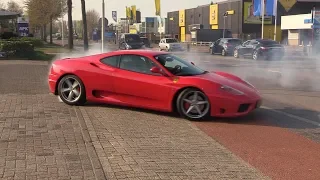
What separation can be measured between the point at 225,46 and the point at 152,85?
85.5 feet

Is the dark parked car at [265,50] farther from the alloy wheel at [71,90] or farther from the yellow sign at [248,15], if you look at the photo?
the yellow sign at [248,15]

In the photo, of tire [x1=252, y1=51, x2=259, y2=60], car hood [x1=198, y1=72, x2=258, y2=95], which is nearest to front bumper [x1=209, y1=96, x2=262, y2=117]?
car hood [x1=198, y1=72, x2=258, y2=95]

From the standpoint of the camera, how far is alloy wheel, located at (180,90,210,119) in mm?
7629

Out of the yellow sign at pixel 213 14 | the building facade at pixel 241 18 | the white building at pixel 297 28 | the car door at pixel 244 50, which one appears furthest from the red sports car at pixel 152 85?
the yellow sign at pixel 213 14

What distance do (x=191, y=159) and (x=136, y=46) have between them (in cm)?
3043

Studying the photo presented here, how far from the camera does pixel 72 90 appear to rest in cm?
877

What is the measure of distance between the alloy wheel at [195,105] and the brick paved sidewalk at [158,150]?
220mm

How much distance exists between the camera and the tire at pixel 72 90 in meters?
8.65

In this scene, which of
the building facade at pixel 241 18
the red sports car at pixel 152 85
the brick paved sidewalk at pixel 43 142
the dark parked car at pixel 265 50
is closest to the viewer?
the brick paved sidewalk at pixel 43 142

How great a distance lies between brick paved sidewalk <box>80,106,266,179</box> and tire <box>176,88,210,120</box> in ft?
0.62

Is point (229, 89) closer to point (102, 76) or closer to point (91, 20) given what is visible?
point (102, 76)

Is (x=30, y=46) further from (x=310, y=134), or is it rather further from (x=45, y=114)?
(x=310, y=134)

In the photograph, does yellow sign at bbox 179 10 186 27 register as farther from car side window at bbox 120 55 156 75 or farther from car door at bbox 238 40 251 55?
car side window at bbox 120 55 156 75

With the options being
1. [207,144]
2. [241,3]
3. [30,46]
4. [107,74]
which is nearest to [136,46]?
[30,46]
